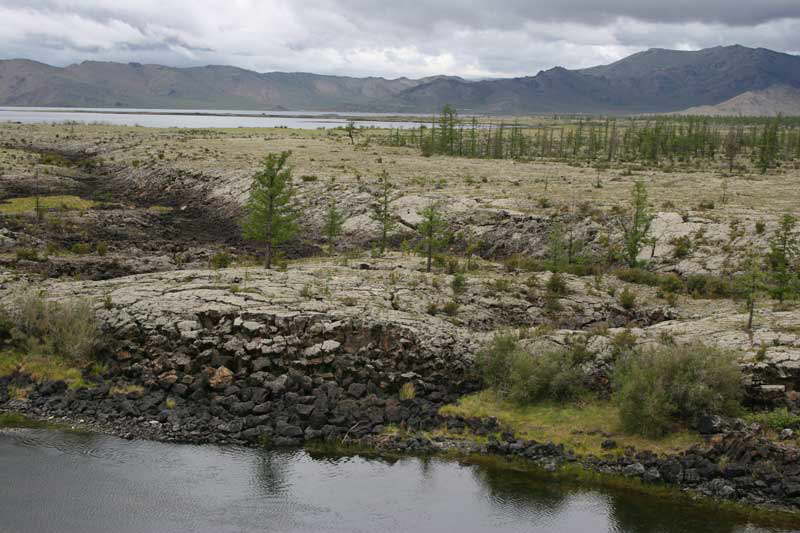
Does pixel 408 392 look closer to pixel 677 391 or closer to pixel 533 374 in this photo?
pixel 533 374

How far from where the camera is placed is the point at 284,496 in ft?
79.4

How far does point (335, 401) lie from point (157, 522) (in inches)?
371

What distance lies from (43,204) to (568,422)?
54836 mm

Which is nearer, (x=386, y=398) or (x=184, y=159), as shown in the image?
(x=386, y=398)

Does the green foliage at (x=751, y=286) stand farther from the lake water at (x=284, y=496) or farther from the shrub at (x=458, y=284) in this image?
the shrub at (x=458, y=284)

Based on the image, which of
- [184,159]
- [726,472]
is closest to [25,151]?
[184,159]

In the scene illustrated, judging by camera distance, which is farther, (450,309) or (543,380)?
(450,309)

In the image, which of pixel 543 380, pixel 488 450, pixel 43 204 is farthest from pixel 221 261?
pixel 43 204

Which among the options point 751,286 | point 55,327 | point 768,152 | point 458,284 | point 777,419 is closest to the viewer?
point 777,419

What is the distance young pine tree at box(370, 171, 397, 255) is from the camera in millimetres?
51625

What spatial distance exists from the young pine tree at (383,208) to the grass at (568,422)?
782 inches

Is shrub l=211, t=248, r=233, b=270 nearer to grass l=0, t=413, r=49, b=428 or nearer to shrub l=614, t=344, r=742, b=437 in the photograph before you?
grass l=0, t=413, r=49, b=428

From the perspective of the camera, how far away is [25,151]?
3999 inches

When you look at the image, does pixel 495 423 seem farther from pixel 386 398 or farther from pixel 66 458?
pixel 66 458
